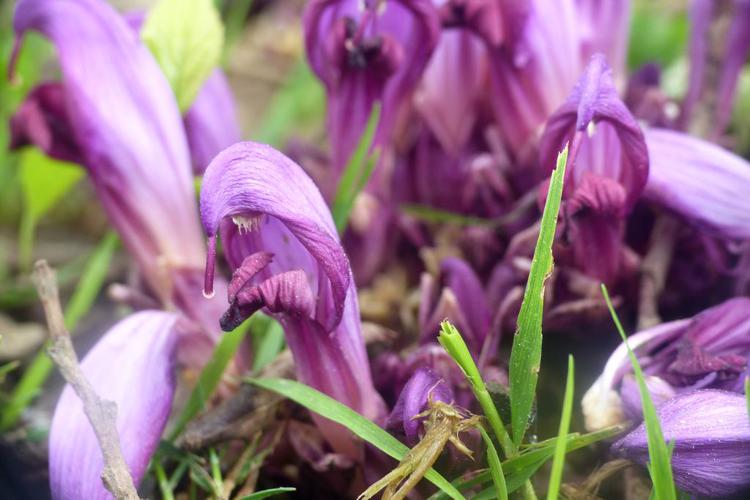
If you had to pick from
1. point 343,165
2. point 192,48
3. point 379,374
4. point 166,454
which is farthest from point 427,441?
point 192,48

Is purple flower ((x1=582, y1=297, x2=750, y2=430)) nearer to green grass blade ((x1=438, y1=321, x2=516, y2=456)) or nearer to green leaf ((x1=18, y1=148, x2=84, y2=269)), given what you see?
green grass blade ((x1=438, y1=321, x2=516, y2=456))

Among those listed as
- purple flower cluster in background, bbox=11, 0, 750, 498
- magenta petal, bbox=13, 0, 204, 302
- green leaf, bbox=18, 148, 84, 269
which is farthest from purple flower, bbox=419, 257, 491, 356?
green leaf, bbox=18, 148, 84, 269

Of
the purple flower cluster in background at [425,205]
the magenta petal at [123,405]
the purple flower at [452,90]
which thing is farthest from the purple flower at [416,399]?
the purple flower at [452,90]

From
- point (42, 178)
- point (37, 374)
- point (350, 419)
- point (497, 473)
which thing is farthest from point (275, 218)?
point (42, 178)

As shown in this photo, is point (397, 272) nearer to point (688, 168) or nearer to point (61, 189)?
point (688, 168)

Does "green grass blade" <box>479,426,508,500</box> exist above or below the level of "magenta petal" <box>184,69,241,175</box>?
below

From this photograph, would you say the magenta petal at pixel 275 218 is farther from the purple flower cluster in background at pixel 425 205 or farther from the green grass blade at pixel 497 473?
the green grass blade at pixel 497 473

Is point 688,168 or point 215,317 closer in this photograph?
point 688,168
